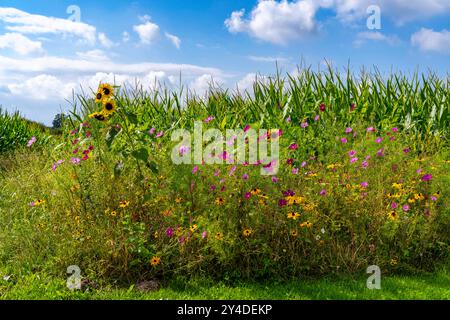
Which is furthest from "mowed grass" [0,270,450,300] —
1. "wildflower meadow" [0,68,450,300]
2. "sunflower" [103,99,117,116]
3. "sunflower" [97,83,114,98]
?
"sunflower" [97,83,114,98]

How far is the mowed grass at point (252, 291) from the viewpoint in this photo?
4410 millimetres

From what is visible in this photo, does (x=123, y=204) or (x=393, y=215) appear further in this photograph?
(x=393, y=215)

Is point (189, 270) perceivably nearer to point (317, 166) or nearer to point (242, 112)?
point (317, 166)

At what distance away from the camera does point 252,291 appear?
4.52m

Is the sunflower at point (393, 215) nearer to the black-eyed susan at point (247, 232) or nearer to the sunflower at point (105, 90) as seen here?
the black-eyed susan at point (247, 232)

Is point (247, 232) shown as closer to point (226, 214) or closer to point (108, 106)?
point (226, 214)

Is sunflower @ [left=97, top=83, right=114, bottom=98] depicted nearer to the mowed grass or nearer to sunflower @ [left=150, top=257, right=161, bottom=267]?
sunflower @ [left=150, top=257, right=161, bottom=267]

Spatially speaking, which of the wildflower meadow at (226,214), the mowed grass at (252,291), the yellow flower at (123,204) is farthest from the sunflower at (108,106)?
the mowed grass at (252,291)

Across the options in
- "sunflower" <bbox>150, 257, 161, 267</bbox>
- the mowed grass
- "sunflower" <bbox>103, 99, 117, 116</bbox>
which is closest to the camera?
the mowed grass

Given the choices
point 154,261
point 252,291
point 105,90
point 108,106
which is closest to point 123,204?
point 154,261

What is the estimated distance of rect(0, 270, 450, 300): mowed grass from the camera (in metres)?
4.41

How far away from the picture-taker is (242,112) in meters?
8.69
